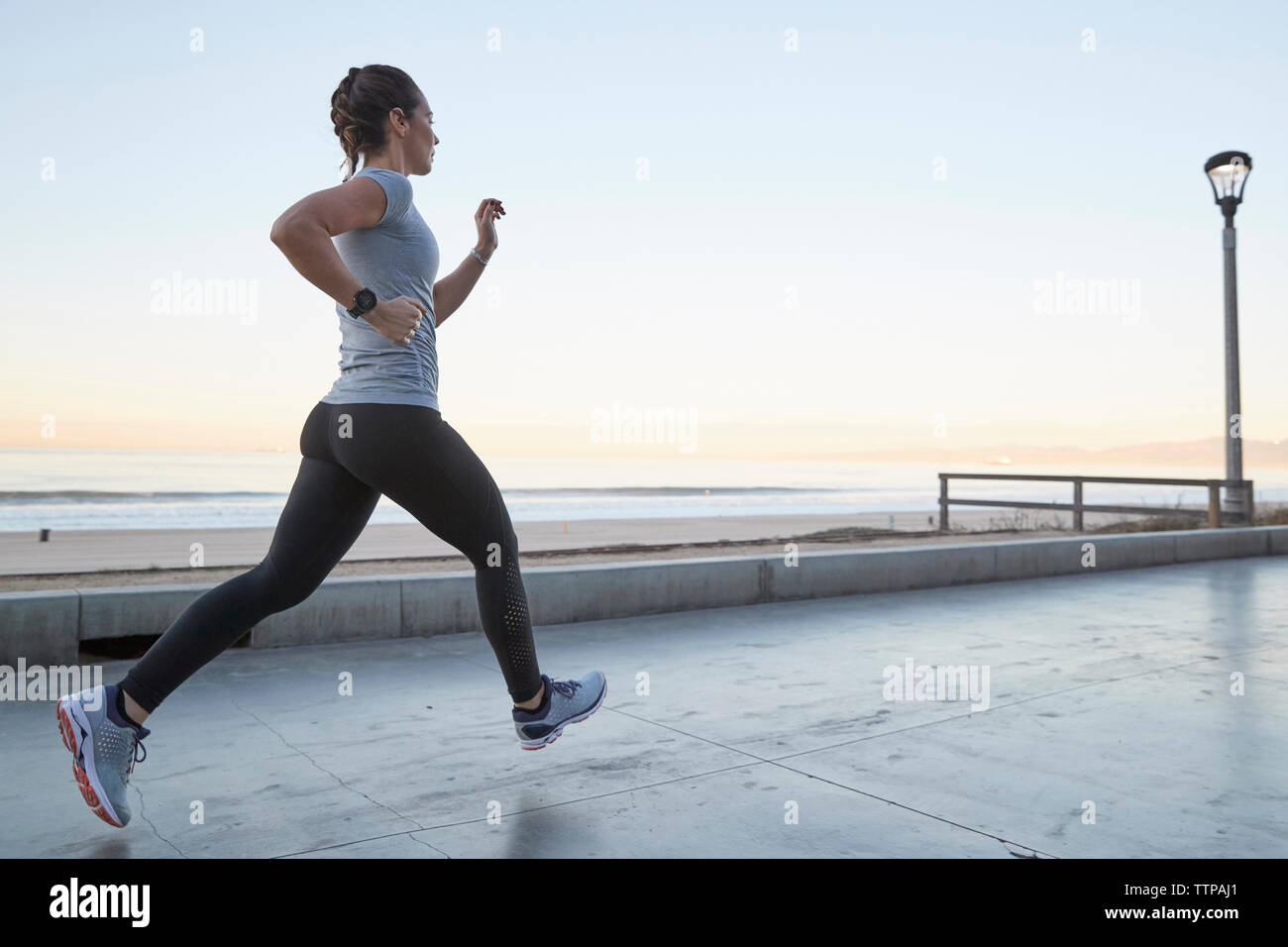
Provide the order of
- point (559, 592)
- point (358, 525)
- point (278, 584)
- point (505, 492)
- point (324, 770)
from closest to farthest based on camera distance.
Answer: point (278, 584) → point (358, 525) → point (324, 770) → point (559, 592) → point (505, 492)

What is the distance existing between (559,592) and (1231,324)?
31.5ft

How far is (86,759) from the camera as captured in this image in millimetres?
2324

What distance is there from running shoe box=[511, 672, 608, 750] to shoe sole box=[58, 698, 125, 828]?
3.26 feet

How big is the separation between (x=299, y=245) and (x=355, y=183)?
0.85ft

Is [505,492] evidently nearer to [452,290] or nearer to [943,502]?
[943,502]

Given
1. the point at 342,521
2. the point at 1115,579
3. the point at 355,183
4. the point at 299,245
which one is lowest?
the point at 1115,579

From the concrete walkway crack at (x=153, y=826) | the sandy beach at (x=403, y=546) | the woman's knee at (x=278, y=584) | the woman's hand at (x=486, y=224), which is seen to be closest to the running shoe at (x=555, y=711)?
the woman's knee at (x=278, y=584)

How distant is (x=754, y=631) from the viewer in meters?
5.44

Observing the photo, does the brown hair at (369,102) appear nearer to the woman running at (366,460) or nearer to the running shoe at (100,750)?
the woman running at (366,460)

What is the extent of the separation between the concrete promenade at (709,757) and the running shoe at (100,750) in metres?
0.11

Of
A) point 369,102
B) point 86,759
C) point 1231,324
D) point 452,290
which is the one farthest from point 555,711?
point 1231,324
